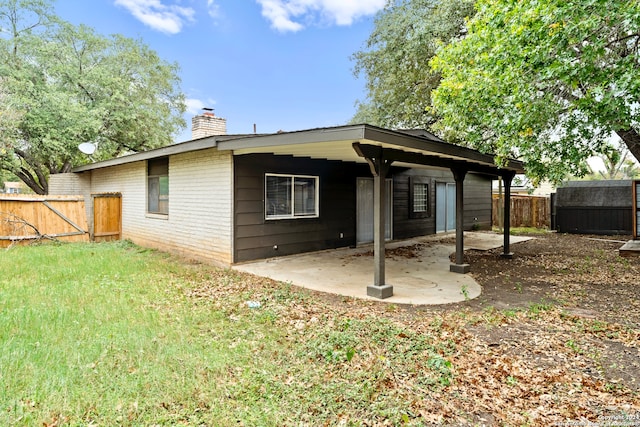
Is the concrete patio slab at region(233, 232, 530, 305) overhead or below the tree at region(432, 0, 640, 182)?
below

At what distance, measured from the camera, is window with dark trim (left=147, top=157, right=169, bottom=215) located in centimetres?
916

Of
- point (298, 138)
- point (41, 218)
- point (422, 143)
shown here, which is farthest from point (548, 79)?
point (41, 218)

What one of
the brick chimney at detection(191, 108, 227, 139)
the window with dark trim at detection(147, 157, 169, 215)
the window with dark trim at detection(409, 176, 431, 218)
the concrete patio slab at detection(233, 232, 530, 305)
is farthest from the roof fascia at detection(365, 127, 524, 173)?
the window with dark trim at detection(147, 157, 169, 215)

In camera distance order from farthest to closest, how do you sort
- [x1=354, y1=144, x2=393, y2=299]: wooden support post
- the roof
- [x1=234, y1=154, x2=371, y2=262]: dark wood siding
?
[x1=234, y1=154, x2=371, y2=262]: dark wood siding
[x1=354, y1=144, x2=393, y2=299]: wooden support post
the roof

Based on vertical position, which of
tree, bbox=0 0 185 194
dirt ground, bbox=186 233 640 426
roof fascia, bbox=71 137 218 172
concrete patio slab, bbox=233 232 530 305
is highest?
tree, bbox=0 0 185 194

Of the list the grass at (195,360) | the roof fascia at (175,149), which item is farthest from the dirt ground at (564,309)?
the roof fascia at (175,149)

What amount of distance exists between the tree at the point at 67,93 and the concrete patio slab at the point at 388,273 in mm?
11674

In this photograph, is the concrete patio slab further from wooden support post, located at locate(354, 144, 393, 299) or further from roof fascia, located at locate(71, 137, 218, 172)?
roof fascia, located at locate(71, 137, 218, 172)

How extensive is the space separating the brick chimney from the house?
25 mm

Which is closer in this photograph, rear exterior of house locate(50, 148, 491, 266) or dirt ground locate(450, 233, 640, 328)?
dirt ground locate(450, 233, 640, 328)

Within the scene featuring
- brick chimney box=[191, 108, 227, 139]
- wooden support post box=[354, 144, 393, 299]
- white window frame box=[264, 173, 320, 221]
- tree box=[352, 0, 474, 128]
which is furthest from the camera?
tree box=[352, 0, 474, 128]

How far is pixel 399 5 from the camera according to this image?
41.0 ft

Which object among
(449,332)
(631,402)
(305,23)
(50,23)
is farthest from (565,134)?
(50,23)

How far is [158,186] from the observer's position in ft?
31.2
